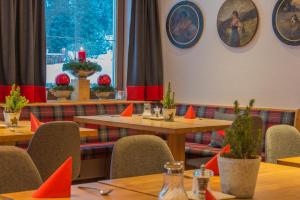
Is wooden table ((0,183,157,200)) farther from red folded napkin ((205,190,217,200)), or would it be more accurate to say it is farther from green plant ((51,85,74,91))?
green plant ((51,85,74,91))

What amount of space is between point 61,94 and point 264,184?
4.02 m

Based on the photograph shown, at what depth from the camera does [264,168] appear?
8.02 ft

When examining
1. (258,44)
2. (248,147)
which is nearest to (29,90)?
(258,44)

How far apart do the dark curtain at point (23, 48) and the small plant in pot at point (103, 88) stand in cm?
75

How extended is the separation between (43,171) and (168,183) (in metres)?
2.14

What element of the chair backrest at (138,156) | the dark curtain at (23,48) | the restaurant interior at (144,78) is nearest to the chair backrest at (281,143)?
the restaurant interior at (144,78)

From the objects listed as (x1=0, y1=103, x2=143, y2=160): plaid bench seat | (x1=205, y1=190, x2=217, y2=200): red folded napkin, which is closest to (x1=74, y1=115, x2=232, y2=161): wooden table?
(x1=0, y1=103, x2=143, y2=160): plaid bench seat

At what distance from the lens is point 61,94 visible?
5.79 metres

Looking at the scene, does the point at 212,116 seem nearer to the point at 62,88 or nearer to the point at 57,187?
the point at 62,88

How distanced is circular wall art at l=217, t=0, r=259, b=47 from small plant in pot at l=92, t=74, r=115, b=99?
4.68ft

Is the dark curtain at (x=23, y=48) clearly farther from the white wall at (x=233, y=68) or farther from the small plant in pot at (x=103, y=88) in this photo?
the white wall at (x=233, y=68)

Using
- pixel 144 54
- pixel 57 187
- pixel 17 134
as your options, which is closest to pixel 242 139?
pixel 57 187

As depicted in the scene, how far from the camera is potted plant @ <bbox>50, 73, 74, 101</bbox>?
5785 millimetres

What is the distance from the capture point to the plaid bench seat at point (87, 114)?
17.6 ft
